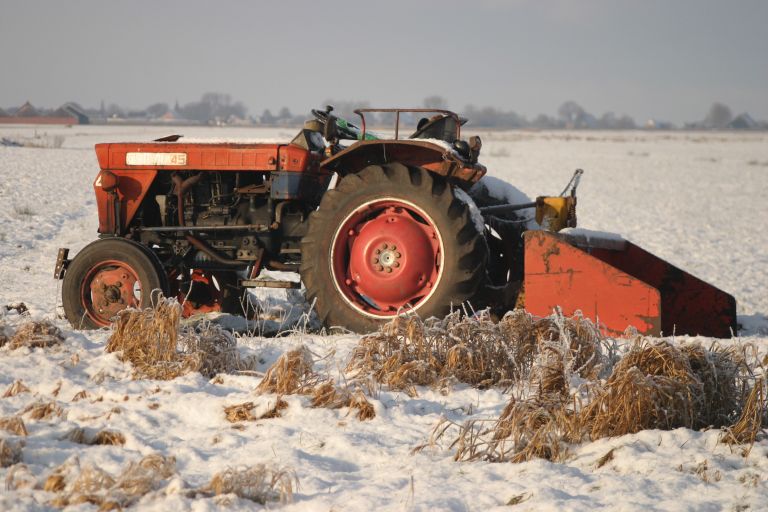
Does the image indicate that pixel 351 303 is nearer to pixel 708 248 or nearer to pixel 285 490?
pixel 285 490

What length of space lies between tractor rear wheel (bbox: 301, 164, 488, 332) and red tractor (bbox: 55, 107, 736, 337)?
1cm

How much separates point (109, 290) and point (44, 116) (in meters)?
72.2

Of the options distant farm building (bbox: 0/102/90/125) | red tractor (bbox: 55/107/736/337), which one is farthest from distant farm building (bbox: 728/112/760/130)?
red tractor (bbox: 55/107/736/337)

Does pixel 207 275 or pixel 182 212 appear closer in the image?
pixel 182 212

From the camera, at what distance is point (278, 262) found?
657 cm

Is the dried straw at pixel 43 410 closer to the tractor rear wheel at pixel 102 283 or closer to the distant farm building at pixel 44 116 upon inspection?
the tractor rear wheel at pixel 102 283

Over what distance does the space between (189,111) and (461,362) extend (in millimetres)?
143350

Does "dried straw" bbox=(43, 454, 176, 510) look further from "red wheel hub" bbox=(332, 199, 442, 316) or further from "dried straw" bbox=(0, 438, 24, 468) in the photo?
"red wheel hub" bbox=(332, 199, 442, 316)

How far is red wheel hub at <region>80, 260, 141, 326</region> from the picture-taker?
6.22 metres

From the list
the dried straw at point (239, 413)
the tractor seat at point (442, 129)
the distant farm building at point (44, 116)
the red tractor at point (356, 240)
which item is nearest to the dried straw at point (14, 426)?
the dried straw at point (239, 413)

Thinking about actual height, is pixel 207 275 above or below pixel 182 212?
below

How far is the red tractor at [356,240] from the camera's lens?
564 centimetres

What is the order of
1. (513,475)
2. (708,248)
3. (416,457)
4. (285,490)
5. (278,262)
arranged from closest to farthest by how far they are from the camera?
(285,490) → (513,475) → (416,457) → (278,262) → (708,248)

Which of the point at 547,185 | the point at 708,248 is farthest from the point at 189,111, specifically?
the point at 708,248
